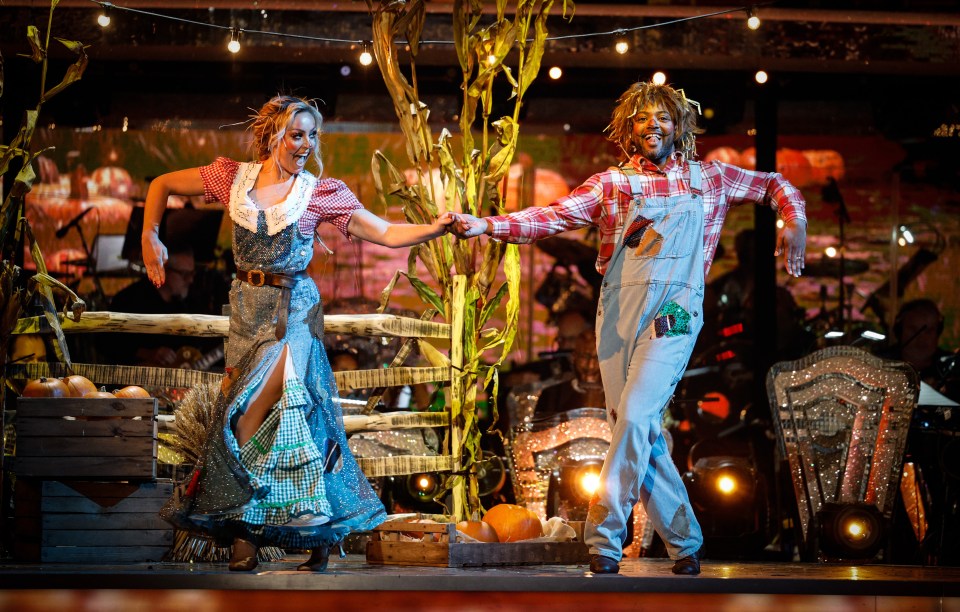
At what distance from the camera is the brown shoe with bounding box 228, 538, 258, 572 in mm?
4227

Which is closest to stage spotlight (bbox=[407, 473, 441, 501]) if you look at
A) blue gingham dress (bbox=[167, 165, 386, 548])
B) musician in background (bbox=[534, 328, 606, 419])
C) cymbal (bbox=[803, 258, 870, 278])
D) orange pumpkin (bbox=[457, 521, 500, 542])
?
musician in background (bbox=[534, 328, 606, 419])

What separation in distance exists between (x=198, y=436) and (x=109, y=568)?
43.6 inches

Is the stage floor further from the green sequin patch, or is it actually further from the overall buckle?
the overall buckle

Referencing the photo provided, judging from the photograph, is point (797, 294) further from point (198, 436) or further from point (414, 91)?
point (198, 436)

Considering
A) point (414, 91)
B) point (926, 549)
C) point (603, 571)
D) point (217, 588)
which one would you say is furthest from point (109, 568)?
point (926, 549)

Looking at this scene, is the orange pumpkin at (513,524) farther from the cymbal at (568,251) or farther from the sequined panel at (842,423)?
the cymbal at (568,251)

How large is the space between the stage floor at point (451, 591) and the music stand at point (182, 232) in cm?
507

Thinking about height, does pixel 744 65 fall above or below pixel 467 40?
above

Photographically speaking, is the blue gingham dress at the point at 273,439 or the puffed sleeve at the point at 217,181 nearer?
the blue gingham dress at the point at 273,439

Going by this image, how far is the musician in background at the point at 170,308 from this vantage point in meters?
8.61

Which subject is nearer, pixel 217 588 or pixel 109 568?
pixel 217 588

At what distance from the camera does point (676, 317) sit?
446cm

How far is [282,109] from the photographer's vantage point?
450cm

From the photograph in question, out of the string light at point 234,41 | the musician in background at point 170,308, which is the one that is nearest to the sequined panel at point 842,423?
the string light at point 234,41
